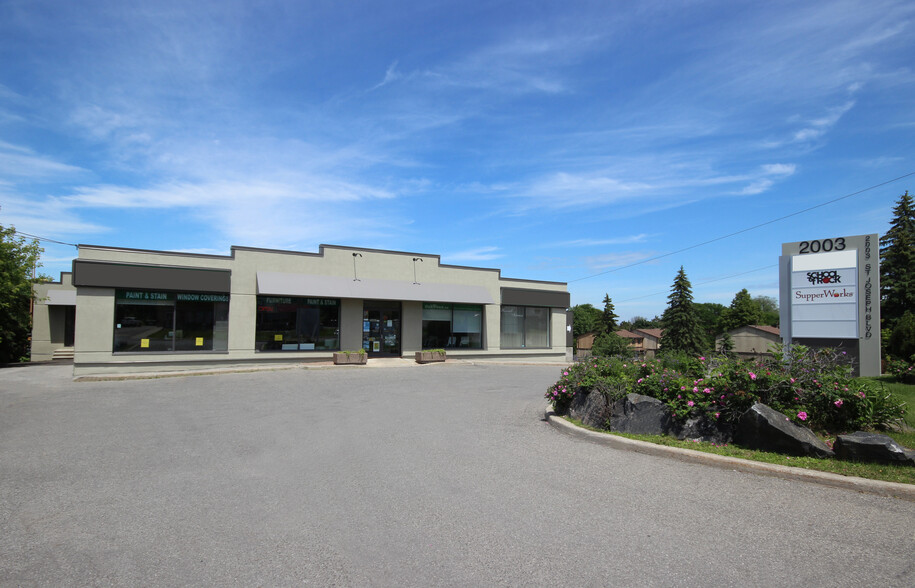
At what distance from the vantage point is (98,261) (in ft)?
59.3

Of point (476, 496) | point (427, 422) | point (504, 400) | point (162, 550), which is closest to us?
point (162, 550)

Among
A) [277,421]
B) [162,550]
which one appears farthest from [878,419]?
[277,421]

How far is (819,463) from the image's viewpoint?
20.2ft

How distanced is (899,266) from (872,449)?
38.4 m

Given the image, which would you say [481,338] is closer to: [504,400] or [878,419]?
[504,400]

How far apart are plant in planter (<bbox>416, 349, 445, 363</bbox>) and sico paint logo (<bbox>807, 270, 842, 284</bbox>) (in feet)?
46.4

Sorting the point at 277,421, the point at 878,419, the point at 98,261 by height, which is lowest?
the point at 277,421

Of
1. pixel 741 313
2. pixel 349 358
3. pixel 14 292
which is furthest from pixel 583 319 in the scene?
pixel 14 292

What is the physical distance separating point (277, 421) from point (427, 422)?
2.79 m

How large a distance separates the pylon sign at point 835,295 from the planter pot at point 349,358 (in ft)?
47.8

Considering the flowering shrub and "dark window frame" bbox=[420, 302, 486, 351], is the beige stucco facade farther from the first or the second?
the flowering shrub

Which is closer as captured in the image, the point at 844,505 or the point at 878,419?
the point at 844,505

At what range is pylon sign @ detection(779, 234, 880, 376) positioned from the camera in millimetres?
13914

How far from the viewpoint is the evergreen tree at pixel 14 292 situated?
24547 mm
